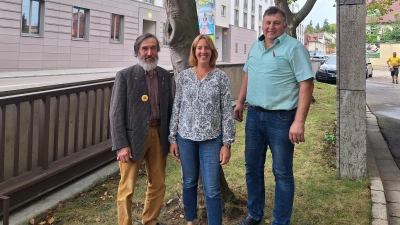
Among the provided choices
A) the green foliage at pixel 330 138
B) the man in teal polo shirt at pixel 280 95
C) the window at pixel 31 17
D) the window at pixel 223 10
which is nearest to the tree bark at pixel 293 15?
the green foliage at pixel 330 138

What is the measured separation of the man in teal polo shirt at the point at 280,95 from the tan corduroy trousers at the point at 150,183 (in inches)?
35.6

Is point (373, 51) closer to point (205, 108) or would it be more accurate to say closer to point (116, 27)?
point (116, 27)

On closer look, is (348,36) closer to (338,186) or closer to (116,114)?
(338,186)

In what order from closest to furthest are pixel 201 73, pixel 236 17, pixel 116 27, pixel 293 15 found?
pixel 201 73
pixel 293 15
pixel 116 27
pixel 236 17

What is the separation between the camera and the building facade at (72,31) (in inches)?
787

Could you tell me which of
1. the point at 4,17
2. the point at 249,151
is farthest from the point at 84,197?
the point at 4,17

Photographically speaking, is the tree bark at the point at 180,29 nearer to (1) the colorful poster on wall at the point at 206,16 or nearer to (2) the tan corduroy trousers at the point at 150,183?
(2) the tan corduroy trousers at the point at 150,183

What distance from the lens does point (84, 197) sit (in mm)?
4527

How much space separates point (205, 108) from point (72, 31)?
2305cm

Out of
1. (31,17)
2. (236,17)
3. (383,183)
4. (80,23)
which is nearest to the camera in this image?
(383,183)

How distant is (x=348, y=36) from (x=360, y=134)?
4.18 feet

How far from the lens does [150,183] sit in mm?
3559

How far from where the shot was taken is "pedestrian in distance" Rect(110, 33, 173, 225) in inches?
126

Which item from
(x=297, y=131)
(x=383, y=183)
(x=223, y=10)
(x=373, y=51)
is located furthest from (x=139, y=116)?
(x=373, y=51)
